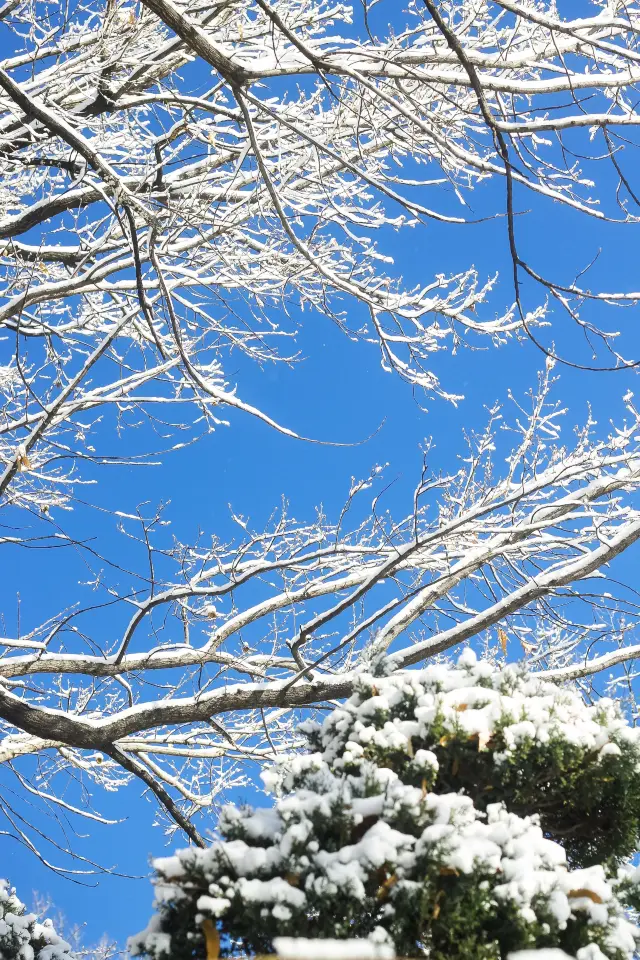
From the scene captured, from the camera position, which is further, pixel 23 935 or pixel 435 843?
pixel 23 935

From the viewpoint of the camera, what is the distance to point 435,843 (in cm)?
261

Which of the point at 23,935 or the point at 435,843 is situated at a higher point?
the point at 23,935

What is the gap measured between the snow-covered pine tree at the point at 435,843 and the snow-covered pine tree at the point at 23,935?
86.2 inches

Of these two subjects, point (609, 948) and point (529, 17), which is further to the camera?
point (529, 17)

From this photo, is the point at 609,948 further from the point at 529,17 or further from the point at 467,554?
the point at 467,554

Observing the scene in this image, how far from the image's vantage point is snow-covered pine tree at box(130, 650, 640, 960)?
2.58 meters

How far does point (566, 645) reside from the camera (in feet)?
22.8

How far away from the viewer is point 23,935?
15.0 ft

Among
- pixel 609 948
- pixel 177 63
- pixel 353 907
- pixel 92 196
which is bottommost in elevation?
pixel 609 948

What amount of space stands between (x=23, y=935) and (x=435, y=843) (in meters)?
3.07

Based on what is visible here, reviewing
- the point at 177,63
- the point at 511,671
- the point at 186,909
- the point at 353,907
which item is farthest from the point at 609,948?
the point at 177,63

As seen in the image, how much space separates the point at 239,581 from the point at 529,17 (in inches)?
140

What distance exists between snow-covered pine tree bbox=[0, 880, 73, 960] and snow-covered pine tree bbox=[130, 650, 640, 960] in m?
2.19

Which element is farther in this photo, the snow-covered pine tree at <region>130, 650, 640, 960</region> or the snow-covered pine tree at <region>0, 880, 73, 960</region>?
the snow-covered pine tree at <region>0, 880, 73, 960</region>
